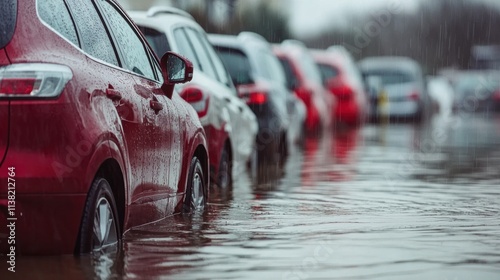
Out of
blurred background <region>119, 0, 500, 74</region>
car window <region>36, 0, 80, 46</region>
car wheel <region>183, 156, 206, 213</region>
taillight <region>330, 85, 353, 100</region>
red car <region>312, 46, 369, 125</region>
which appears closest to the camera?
car window <region>36, 0, 80, 46</region>

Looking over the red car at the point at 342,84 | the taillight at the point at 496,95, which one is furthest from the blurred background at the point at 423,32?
the red car at the point at 342,84

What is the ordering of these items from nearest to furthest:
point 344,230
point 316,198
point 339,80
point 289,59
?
point 344,230 < point 316,198 < point 289,59 < point 339,80

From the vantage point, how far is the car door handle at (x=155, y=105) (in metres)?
8.67

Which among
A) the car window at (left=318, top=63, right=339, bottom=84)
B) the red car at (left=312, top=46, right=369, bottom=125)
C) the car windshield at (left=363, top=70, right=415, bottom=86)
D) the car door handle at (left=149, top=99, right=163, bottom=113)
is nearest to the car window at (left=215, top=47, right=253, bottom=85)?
the car door handle at (left=149, top=99, right=163, bottom=113)

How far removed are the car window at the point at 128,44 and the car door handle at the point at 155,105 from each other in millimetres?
231

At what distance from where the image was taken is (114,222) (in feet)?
25.7

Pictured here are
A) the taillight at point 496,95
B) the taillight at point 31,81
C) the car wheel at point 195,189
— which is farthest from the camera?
the taillight at point 496,95

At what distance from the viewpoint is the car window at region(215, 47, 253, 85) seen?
54.7 feet

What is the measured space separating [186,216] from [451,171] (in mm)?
6820

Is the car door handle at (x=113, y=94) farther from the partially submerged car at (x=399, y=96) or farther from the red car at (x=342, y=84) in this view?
the partially submerged car at (x=399, y=96)

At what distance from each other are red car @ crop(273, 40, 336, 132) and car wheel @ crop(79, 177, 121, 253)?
1711 centimetres

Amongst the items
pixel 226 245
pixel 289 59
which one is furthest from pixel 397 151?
pixel 226 245

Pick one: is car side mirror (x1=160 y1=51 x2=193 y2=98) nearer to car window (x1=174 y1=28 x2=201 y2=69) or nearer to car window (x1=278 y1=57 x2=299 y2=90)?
car window (x1=174 y1=28 x2=201 y2=69)

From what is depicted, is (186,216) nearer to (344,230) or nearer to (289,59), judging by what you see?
(344,230)
